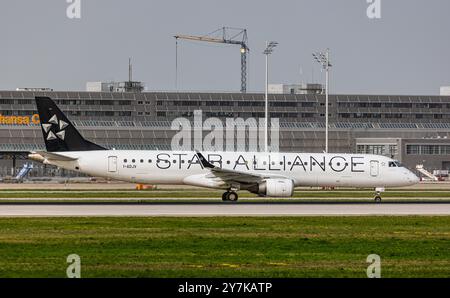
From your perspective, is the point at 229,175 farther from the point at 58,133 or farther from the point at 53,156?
the point at 58,133

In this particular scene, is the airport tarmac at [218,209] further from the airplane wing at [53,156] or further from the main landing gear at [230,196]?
the airplane wing at [53,156]

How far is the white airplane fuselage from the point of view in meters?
67.7

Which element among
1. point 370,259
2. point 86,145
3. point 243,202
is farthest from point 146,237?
point 86,145

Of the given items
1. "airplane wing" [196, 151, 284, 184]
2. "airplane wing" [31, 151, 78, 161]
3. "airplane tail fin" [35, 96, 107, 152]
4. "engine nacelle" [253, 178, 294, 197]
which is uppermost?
"airplane tail fin" [35, 96, 107, 152]

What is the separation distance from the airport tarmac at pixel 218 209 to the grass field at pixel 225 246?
383 cm

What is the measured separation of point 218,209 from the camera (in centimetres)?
5500

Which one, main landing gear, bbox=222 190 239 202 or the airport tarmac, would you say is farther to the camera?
main landing gear, bbox=222 190 239 202

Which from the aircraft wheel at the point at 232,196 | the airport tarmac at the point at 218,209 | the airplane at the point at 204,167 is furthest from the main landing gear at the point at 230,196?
the airport tarmac at the point at 218,209

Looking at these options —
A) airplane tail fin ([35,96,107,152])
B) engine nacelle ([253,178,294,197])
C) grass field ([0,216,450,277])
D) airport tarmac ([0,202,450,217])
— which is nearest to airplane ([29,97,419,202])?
airplane tail fin ([35,96,107,152])

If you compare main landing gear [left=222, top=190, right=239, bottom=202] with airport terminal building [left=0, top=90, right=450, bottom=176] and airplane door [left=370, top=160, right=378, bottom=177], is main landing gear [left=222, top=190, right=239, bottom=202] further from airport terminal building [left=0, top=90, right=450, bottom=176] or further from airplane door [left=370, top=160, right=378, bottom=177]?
airport terminal building [left=0, top=90, right=450, bottom=176]

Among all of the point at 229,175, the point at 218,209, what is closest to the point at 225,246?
the point at 218,209

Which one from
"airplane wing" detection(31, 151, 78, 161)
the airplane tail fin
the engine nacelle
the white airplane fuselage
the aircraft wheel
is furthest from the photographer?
the airplane tail fin

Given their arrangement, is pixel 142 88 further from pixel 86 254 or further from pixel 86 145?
pixel 86 254

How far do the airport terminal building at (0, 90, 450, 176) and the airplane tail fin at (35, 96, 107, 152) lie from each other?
5797 centimetres
